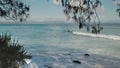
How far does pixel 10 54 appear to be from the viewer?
30.6 feet

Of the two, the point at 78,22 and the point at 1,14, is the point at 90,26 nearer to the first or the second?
the point at 78,22

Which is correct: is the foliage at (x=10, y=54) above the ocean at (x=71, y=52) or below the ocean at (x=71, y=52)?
above

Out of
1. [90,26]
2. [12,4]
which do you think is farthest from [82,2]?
[12,4]

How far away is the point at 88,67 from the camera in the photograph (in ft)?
59.7

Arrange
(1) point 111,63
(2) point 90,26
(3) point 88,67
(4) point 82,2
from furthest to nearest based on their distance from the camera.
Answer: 1. (1) point 111,63
2. (3) point 88,67
3. (2) point 90,26
4. (4) point 82,2

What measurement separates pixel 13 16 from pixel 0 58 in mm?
1462

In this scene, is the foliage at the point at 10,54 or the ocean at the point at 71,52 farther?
the ocean at the point at 71,52

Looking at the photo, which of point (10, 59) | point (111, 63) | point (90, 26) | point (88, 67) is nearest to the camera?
point (90, 26)

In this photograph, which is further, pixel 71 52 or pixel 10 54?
pixel 71 52

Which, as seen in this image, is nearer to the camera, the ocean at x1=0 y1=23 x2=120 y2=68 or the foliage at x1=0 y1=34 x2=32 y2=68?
the foliage at x1=0 y1=34 x2=32 y2=68

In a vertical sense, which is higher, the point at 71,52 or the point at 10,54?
the point at 10,54

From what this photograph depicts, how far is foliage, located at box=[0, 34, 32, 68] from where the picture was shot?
29.8ft

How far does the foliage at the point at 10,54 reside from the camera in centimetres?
909

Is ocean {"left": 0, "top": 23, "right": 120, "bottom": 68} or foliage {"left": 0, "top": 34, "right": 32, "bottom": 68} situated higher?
foliage {"left": 0, "top": 34, "right": 32, "bottom": 68}
